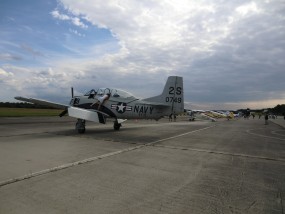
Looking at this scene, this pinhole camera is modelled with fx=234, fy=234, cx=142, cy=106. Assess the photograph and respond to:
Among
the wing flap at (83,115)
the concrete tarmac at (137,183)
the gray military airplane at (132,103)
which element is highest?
the gray military airplane at (132,103)

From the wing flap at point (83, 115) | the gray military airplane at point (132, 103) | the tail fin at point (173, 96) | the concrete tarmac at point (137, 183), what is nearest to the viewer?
the concrete tarmac at point (137, 183)

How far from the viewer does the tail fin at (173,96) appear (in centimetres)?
1594

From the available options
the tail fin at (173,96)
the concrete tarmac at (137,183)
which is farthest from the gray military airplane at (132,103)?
the concrete tarmac at (137,183)

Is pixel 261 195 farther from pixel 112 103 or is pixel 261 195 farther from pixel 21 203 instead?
pixel 112 103

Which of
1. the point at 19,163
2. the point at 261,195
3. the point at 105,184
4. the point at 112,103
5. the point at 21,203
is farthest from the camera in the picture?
the point at 112,103

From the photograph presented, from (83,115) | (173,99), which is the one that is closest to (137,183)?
(83,115)

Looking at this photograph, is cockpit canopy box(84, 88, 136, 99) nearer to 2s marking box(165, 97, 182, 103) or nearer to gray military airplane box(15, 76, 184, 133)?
gray military airplane box(15, 76, 184, 133)

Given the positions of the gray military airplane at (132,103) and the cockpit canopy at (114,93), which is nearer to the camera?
the gray military airplane at (132,103)

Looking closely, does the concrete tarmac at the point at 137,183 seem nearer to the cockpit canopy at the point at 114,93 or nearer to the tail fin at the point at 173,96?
the tail fin at the point at 173,96

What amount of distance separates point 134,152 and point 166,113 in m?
7.69

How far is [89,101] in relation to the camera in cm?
1597

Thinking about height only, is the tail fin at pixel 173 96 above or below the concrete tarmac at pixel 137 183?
above

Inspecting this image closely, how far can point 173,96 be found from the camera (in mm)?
15953

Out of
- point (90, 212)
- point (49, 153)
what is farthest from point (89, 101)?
point (90, 212)
